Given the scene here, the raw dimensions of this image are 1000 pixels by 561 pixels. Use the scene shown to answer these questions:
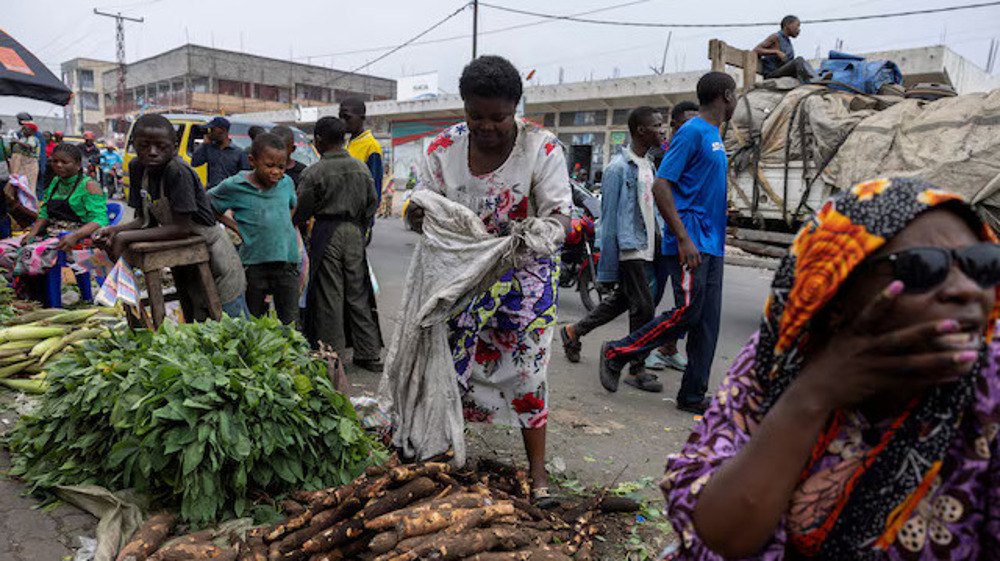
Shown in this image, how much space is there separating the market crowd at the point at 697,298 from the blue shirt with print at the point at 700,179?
0.05 ft

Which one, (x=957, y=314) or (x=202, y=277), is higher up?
(x=957, y=314)

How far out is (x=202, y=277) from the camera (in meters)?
3.89

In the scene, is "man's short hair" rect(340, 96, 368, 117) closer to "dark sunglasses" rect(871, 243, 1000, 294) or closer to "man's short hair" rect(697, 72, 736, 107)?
"man's short hair" rect(697, 72, 736, 107)

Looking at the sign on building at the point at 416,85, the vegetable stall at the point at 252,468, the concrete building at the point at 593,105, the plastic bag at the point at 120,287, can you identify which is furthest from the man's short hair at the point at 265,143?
the sign on building at the point at 416,85

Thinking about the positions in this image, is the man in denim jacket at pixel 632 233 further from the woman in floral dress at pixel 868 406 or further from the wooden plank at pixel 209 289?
the woman in floral dress at pixel 868 406

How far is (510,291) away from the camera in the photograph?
2893 millimetres

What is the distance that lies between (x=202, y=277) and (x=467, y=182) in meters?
1.96

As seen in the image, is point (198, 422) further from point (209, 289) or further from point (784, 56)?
point (784, 56)

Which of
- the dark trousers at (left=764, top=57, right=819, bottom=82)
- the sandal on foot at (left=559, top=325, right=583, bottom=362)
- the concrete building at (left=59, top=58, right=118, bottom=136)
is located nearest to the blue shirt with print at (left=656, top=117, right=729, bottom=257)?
the sandal on foot at (left=559, top=325, right=583, bottom=362)

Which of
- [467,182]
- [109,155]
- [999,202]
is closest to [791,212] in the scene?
[999,202]

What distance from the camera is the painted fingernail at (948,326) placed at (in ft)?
2.88

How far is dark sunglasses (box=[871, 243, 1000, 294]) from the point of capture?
90 centimetres

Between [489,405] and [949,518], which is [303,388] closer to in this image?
[489,405]

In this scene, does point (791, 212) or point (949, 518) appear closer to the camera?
point (949, 518)
